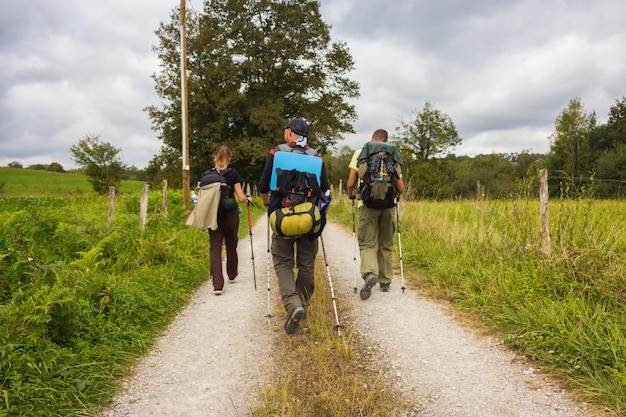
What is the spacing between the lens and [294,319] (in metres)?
3.77

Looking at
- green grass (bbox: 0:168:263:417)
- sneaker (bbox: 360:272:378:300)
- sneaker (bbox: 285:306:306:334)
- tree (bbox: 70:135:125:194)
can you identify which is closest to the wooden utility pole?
green grass (bbox: 0:168:263:417)

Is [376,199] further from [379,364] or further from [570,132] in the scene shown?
[570,132]

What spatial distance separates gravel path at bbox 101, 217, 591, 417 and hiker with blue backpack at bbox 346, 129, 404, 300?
0.41 meters

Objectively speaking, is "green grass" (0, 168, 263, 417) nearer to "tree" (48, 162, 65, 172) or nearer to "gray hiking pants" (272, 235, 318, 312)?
"gray hiking pants" (272, 235, 318, 312)

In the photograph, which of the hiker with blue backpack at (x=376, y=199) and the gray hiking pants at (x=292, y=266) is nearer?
the gray hiking pants at (x=292, y=266)

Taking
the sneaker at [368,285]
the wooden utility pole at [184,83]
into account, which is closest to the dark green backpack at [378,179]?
the sneaker at [368,285]

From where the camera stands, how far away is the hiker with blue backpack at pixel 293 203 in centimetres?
375

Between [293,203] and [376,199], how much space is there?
1.56 metres

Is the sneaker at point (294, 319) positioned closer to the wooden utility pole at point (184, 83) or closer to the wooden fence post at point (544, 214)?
the wooden fence post at point (544, 214)

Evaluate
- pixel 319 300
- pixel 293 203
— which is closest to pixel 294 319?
pixel 319 300

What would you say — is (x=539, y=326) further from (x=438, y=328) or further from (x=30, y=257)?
(x=30, y=257)

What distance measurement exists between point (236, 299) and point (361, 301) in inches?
72.0

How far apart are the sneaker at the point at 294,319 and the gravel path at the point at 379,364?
23 cm

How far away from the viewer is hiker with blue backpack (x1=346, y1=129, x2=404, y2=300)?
16.2 ft
